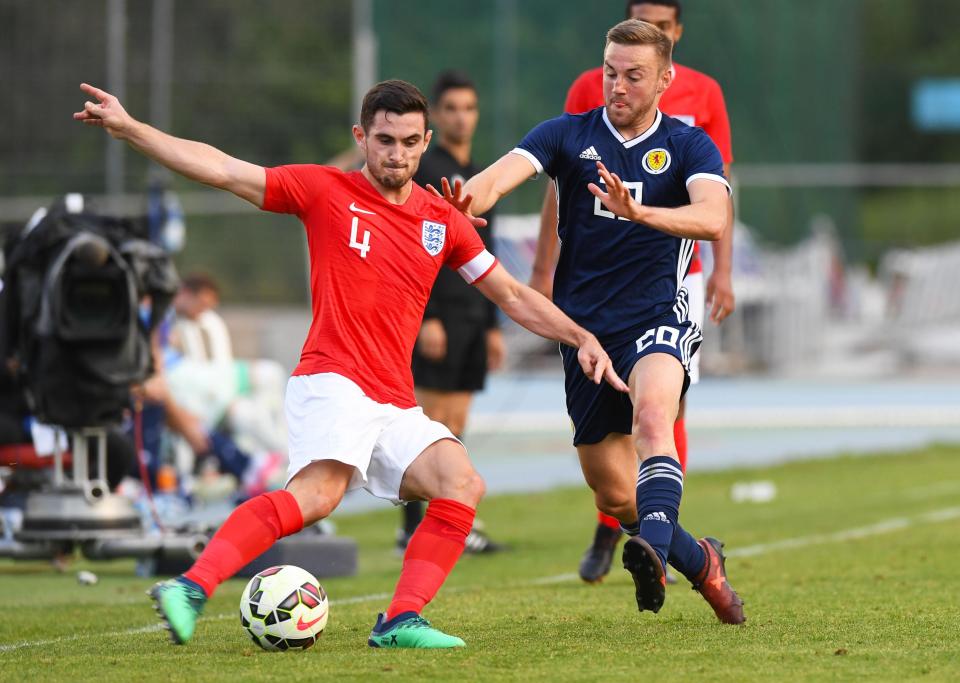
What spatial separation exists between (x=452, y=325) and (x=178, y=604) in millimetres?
4827

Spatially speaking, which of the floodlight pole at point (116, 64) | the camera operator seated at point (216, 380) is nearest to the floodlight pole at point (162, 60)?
the floodlight pole at point (116, 64)

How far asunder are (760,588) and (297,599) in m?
2.74

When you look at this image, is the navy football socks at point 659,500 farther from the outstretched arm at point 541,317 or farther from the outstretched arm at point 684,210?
the outstretched arm at point 684,210

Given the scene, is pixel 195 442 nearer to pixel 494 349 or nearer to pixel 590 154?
pixel 494 349

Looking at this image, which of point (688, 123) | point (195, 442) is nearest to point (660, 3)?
point (688, 123)

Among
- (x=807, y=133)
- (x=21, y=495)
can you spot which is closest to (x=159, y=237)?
(x=21, y=495)

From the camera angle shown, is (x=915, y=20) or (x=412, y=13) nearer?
(x=412, y=13)

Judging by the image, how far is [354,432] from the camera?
602cm

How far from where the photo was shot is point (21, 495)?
1088 cm

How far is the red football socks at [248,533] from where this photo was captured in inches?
235

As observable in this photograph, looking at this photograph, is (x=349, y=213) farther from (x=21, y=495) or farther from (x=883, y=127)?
(x=883, y=127)

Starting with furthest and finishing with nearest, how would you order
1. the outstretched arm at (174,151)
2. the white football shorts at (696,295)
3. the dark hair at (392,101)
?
the white football shorts at (696,295) < the dark hair at (392,101) < the outstretched arm at (174,151)

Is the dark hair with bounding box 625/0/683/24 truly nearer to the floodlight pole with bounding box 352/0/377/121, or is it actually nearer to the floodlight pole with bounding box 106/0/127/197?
the floodlight pole with bounding box 352/0/377/121

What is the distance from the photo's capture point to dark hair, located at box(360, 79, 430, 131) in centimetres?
611
